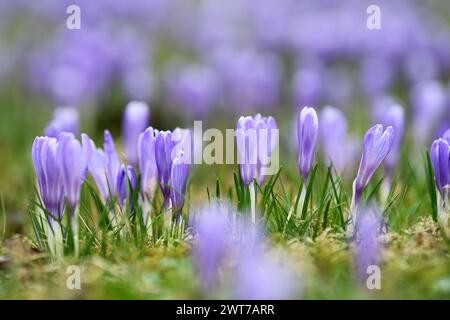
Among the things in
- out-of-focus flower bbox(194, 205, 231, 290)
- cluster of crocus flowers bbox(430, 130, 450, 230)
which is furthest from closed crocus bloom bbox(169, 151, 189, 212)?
cluster of crocus flowers bbox(430, 130, 450, 230)

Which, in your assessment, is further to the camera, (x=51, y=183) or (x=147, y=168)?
(x=147, y=168)

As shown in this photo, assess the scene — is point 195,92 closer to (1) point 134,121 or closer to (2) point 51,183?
(1) point 134,121

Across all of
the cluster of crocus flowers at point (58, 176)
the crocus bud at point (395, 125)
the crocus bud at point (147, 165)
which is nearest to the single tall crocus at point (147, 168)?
the crocus bud at point (147, 165)

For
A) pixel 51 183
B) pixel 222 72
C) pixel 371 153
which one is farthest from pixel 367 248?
pixel 222 72

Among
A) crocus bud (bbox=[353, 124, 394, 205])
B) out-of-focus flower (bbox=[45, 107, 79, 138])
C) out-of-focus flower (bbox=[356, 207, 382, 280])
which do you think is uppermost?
out-of-focus flower (bbox=[45, 107, 79, 138])

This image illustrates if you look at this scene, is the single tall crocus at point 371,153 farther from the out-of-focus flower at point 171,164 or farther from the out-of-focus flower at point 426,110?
the out-of-focus flower at point 426,110

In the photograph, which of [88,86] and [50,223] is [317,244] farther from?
[88,86]

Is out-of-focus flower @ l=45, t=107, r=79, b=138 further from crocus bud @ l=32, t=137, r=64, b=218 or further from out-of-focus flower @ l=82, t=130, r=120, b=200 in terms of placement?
crocus bud @ l=32, t=137, r=64, b=218
